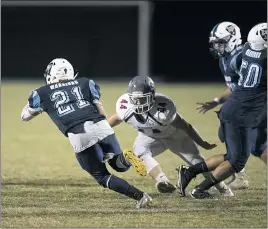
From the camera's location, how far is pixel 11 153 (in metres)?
8.21

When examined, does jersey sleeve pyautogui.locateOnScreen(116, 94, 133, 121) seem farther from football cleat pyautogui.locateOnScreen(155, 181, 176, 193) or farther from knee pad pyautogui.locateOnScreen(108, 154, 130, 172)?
football cleat pyautogui.locateOnScreen(155, 181, 176, 193)

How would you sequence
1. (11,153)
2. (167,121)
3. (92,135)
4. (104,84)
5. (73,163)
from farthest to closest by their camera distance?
1. (104,84)
2. (11,153)
3. (73,163)
4. (167,121)
5. (92,135)

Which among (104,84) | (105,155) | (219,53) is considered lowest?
(104,84)

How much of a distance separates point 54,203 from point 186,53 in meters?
11.9

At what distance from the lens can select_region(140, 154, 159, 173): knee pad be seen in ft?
19.0

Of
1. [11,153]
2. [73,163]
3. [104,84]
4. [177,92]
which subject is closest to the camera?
[73,163]

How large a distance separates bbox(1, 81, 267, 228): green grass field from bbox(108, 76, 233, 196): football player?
23 centimetres

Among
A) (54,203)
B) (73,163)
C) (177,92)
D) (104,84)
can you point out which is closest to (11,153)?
(73,163)

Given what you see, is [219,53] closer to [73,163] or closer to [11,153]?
[73,163]

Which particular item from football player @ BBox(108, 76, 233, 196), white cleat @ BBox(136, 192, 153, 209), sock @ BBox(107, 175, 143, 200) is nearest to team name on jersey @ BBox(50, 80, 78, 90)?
football player @ BBox(108, 76, 233, 196)

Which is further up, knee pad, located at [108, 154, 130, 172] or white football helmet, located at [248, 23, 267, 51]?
white football helmet, located at [248, 23, 267, 51]

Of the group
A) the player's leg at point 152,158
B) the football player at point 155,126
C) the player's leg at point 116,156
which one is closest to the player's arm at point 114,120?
the football player at point 155,126

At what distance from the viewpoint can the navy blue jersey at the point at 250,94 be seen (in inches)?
219

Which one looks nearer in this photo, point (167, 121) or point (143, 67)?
point (167, 121)
